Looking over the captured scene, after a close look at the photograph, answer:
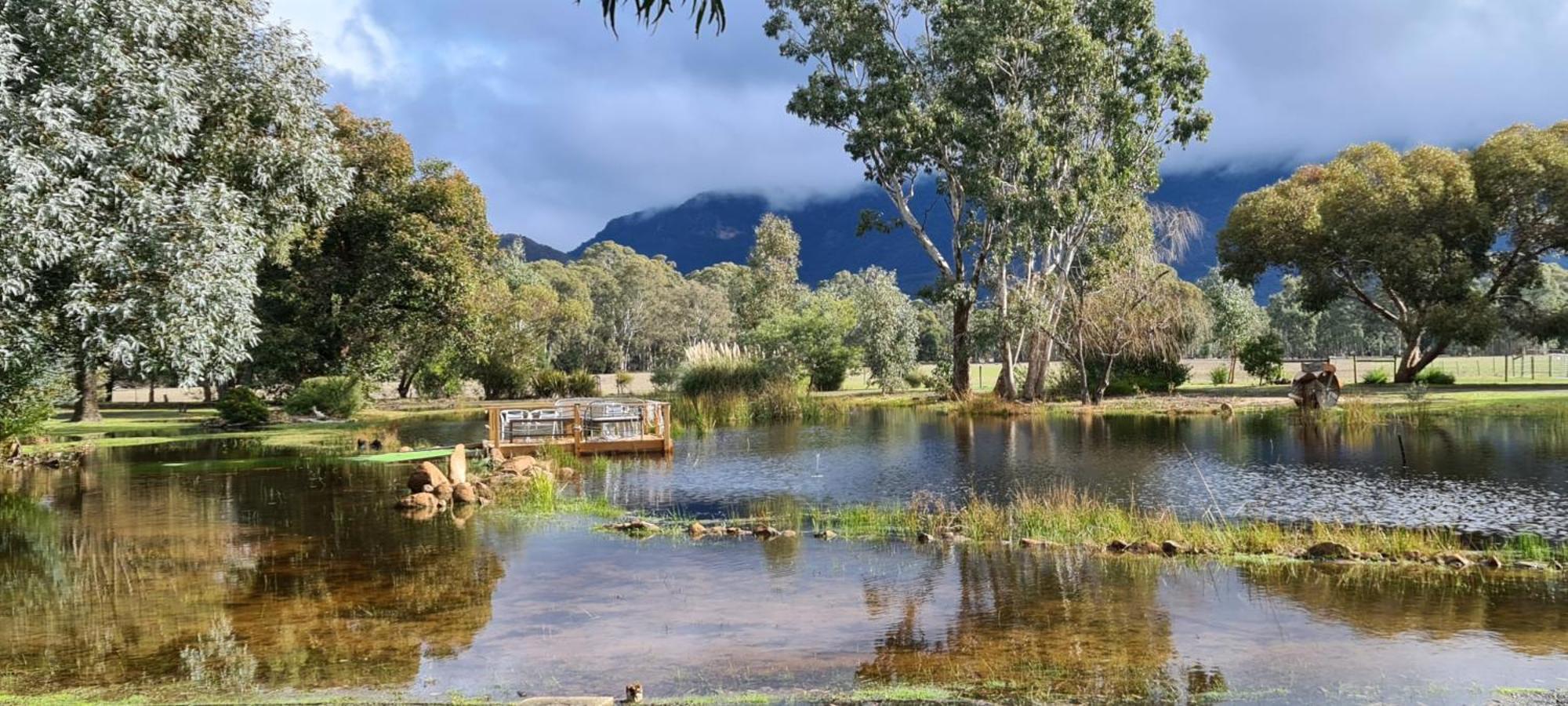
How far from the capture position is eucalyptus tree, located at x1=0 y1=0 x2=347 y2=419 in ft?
32.6

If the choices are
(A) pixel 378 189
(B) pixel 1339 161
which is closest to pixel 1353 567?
(A) pixel 378 189

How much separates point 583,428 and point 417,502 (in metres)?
8.62

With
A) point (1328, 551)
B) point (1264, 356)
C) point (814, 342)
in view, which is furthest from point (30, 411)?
point (1264, 356)

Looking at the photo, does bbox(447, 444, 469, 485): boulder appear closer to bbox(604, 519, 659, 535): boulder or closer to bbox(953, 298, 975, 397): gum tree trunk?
bbox(604, 519, 659, 535): boulder

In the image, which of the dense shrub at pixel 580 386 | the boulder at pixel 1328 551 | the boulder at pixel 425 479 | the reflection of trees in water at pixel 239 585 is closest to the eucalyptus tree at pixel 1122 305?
the dense shrub at pixel 580 386

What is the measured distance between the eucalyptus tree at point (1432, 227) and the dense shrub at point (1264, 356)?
3130 mm

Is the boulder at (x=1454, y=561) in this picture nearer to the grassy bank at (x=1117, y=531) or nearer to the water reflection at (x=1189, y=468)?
the grassy bank at (x=1117, y=531)

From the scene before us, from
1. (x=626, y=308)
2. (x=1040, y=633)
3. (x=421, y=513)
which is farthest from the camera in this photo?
(x=626, y=308)

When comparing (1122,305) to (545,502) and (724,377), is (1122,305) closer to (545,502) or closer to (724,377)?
(724,377)

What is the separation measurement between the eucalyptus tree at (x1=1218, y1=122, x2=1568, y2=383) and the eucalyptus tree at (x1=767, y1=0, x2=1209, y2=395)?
29.0 ft

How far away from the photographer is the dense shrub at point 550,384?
47000mm

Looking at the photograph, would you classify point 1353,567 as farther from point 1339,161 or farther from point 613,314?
point 613,314

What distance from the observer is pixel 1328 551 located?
10.8 metres

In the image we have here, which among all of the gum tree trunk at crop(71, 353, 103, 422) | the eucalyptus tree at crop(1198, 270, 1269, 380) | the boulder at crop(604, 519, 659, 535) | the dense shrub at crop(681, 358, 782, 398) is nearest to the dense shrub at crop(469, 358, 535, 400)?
the dense shrub at crop(681, 358, 782, 398)
